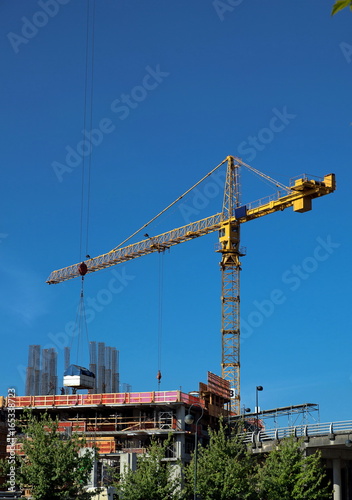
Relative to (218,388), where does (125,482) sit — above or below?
below

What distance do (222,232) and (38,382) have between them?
4994cm

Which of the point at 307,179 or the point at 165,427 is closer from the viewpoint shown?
the point at 165,427

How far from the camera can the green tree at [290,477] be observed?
197 ft

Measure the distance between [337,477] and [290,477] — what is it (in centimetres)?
912

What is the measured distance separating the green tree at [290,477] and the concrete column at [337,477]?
468 cm

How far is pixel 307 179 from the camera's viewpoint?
417 ft

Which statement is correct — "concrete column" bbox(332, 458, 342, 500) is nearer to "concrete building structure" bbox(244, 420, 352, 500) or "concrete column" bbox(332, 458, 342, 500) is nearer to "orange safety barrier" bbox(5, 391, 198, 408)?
"concrete building structure" bbox(244, 420, 352, 500)

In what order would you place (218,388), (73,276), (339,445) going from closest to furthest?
1. (339,445)
2. (218,388)
3. (73,276)

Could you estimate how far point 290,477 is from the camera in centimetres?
6144

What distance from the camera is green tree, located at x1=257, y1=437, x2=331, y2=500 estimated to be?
6016 centimetres

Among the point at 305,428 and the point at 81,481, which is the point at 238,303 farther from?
the point at 81,481

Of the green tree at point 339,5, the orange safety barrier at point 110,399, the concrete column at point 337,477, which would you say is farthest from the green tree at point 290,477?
the green tree at point 339,5

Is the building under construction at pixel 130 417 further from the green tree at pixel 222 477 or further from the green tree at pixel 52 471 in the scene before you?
the green tree at pixel 52 471

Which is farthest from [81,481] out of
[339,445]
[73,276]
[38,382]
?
[73,276]
